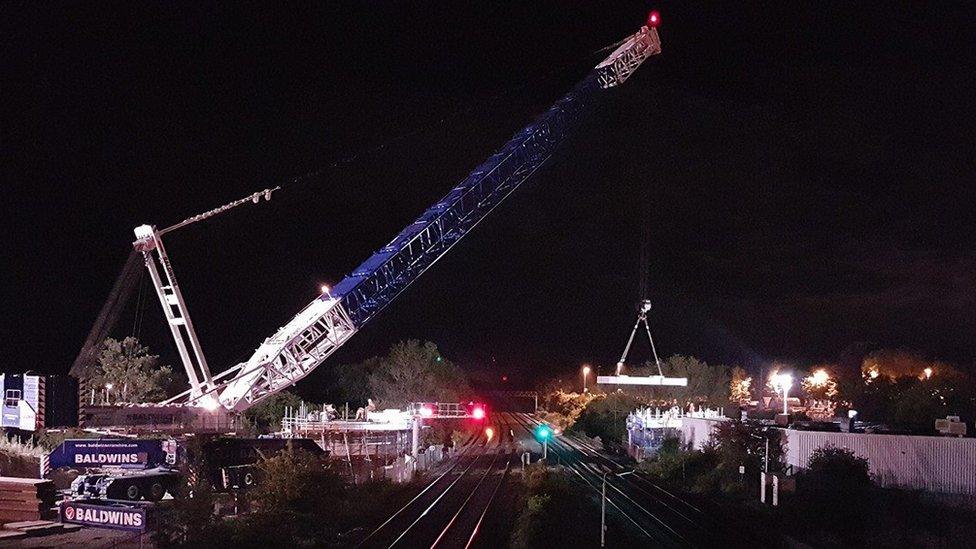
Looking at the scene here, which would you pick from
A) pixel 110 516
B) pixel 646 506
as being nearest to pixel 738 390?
pixel 646 506

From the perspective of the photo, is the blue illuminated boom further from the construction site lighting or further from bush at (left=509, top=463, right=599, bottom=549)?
bush at (left=509, top=463, right=599, bottom=549)

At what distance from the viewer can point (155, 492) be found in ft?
101

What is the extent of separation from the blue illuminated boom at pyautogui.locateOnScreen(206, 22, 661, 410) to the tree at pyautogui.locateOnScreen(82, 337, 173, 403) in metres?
16.0

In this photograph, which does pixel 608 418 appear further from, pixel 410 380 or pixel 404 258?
pixel 404 258

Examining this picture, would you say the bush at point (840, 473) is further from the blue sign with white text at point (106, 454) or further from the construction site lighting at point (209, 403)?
the construction site lighting at point (209, 403)

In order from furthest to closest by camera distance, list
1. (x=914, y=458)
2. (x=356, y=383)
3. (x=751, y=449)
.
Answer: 1. (x=356, y=383)
2. (x=751, y=449)
3. (x=914, y=458)

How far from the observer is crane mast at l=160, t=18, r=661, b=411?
45.9 m

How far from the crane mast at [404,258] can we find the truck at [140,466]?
10.9 metres

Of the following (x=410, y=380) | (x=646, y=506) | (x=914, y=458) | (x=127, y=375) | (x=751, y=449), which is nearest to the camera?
(x=914, y=458)

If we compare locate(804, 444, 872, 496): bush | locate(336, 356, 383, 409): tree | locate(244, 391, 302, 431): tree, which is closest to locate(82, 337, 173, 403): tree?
locate(244, 391, 302, 431): tree

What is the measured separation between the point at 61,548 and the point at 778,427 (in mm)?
33745

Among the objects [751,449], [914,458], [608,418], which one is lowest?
[608,418]

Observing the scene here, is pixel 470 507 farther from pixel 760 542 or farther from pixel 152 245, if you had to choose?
pixel 152 245

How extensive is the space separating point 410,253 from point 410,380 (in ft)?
139
